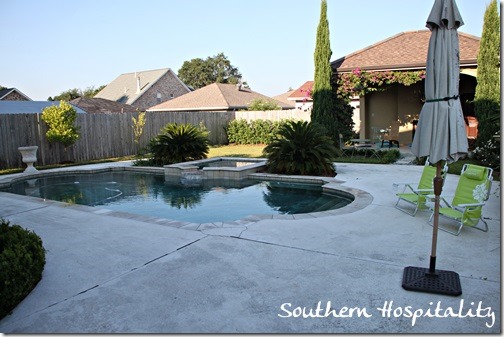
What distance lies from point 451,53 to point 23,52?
6967mm

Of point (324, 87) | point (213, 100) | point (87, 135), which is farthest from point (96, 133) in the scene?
point (213, 100)

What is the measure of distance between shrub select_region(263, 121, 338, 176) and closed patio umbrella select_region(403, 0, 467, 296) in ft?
22.5

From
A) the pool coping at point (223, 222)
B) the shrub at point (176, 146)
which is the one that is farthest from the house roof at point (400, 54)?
the pool coping at point (223, 222)

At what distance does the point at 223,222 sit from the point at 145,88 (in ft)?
110

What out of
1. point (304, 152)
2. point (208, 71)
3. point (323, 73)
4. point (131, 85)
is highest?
point (208, 71)

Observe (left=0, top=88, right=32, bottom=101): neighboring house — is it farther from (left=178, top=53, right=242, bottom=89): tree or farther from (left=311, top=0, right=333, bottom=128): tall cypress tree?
(left=178, top=53, right=242, bottom=89): tree

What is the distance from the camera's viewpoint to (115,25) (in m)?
13.0

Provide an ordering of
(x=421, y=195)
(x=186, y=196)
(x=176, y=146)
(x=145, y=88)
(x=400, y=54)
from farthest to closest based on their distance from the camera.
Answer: (x=145, y=88), (x=400, y=54), (x=176, y=146), (x=186, y=196), (x=421, y=195)

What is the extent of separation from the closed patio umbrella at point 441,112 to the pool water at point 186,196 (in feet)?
13.1

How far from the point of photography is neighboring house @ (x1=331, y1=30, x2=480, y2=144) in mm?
15406

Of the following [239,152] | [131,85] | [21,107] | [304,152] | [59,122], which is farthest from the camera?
[131,85]

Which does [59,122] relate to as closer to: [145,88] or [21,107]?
[21,107]

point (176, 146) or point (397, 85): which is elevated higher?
point (397, 85)

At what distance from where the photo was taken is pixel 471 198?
5477 millimetres
